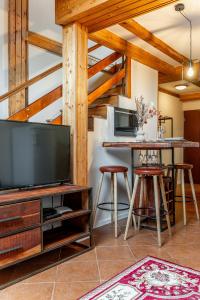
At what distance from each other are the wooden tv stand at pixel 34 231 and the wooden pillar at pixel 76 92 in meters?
0.35

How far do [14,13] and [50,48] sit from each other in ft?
2.30

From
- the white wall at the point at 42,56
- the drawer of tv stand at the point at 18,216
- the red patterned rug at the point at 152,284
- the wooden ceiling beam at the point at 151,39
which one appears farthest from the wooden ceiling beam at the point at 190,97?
the drawer of tv stand at the point at 18,216

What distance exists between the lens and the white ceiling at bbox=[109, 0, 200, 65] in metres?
3.08

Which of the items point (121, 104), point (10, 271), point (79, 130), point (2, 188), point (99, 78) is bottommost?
point (10, 271)

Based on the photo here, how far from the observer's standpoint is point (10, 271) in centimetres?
223

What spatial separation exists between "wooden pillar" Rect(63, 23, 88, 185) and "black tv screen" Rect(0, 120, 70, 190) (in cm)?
15

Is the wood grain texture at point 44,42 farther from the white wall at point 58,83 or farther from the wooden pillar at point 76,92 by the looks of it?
the wooden pillar at point 76,92

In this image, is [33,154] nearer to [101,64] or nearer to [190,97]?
[101,64]

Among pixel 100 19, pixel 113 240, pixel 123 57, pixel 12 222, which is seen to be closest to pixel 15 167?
pixel 12 222

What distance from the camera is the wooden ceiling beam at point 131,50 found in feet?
11.6

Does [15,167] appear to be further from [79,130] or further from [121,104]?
[121,104]

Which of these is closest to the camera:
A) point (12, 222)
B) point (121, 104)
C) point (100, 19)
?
point (12, 222)

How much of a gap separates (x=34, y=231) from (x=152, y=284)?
101 centimetres

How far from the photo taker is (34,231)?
6.97 ft
